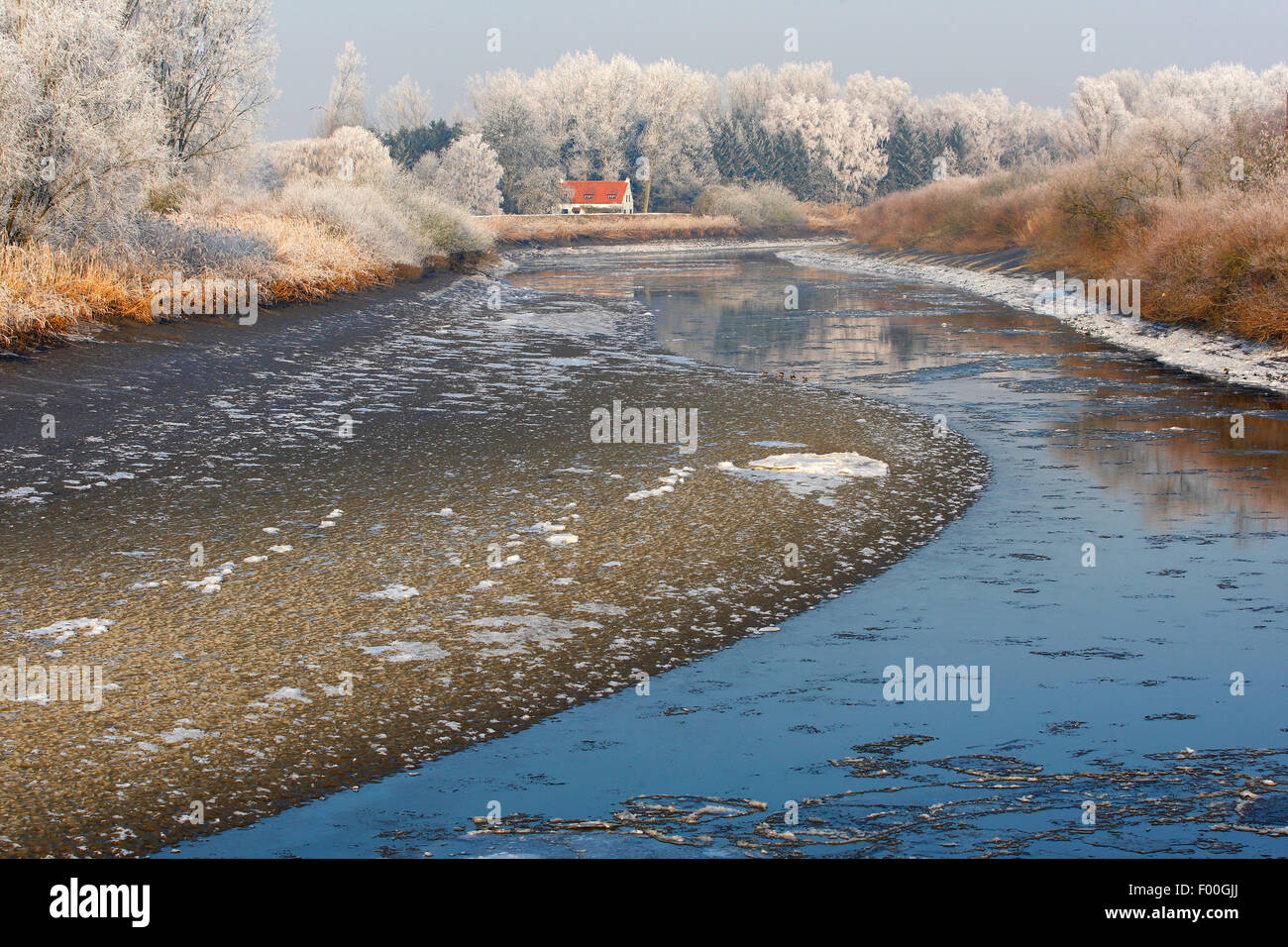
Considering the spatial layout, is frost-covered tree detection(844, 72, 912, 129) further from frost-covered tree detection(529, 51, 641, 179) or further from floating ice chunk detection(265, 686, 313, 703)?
floating ice chunk detection(265, 686, 313, 703)

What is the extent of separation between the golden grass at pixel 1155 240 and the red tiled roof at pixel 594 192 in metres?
49.2

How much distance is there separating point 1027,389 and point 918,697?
11.2 meters

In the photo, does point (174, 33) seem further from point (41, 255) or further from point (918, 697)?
point (918, 697)

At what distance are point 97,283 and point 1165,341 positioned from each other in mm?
17232

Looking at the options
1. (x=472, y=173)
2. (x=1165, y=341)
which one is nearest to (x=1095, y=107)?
(x=472, y=173)

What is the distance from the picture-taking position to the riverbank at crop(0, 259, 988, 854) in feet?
16.2

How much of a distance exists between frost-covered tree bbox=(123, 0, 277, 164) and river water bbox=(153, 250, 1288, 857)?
2249 centimetres

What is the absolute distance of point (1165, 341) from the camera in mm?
20078

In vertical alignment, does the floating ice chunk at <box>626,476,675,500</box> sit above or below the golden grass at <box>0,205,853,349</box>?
below

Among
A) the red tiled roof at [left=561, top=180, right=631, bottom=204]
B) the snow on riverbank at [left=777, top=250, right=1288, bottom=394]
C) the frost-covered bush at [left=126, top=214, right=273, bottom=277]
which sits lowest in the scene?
the snow on riverbank at [left=777, top=250, right=1288, bottom=394]

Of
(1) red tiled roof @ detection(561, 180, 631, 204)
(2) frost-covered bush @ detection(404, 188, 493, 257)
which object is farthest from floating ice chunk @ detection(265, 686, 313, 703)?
(1) red tiled roof @ detection(561, 180, 631, 204)

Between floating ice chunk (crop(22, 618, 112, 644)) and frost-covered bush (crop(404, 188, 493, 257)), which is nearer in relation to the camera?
floating ice chunk (crop(22, 618, 112, 644))

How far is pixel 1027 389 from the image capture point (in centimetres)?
1588

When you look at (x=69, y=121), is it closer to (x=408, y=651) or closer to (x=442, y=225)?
(x=408, y=651)
